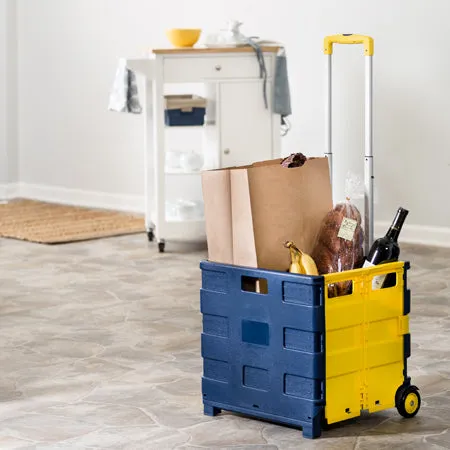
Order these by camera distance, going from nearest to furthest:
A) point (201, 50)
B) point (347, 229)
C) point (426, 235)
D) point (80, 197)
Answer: point (347, 229)
point (201, 50)
point (426, 235)
point (80, 197)

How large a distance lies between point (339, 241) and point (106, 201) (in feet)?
14.5

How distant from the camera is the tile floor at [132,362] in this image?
2.52 m

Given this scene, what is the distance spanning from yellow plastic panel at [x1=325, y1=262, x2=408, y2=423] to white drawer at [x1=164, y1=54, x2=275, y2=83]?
270 centimetres

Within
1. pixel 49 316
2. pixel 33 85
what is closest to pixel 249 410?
pixel 49 316

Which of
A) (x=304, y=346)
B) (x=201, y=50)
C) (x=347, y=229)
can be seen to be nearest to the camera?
(x=304, y=346)

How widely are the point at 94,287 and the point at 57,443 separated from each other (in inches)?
76.8

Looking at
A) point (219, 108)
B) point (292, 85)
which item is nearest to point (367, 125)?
point (219, 108)

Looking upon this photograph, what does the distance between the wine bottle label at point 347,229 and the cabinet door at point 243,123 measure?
105 inches

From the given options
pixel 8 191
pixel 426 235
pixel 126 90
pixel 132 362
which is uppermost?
pixel 126 90

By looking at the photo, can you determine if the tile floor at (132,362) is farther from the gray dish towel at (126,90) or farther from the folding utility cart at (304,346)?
the gray dish towel at (126,90)

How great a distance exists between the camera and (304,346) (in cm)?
243

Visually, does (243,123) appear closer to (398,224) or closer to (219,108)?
(219,108)

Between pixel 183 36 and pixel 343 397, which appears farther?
pixel 183 36

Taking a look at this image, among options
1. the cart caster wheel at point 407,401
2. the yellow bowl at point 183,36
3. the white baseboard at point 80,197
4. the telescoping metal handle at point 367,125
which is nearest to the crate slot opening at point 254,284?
the cart caster wheel at point 407,401
